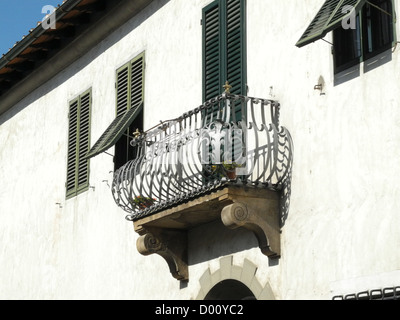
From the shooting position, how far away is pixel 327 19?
39.5ft

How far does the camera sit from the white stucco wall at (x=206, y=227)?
11.8 metres

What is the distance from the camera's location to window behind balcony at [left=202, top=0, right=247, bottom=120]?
14625mm

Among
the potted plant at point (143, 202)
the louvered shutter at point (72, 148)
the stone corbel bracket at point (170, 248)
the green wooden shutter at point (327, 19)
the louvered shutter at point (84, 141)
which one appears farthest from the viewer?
the louvered shutter at point (72, 148)

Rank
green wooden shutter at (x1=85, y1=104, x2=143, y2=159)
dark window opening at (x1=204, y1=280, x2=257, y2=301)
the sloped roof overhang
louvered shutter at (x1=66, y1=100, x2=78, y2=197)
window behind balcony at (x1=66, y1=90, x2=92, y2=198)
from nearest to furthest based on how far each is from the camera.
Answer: dark window opening at (x1=204, y1=280, x2=257, y2=301), green wooden shutter at (x1=85, y1=104, x2=143, y2=159), the sloped roof overhang, window behind balcony at (x1=66, y1=90, x2=92, y2=198), louvered shutter at (x1=66, y1=100, x2=78, y2=197)

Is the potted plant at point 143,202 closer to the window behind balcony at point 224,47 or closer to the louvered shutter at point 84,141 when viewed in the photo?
the window behind balcony at point 224,47

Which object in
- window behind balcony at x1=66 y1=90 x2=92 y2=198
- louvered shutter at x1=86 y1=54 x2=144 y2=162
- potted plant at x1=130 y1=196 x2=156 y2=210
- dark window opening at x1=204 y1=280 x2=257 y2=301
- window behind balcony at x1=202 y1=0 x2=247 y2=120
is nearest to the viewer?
dark window opening at x1=204 y1=280 x2=257 y2=301

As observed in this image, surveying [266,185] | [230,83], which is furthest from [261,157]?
[230,83]

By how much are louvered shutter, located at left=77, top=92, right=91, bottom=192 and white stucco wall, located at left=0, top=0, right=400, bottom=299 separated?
24cm

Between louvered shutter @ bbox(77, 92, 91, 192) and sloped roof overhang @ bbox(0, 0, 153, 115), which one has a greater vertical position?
sloped roof overhang @ bbox(0, 0, 153, 115)

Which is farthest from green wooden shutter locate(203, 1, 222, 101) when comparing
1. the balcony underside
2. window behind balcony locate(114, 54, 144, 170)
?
window behind balcony locate(114, 54, 144, 170)

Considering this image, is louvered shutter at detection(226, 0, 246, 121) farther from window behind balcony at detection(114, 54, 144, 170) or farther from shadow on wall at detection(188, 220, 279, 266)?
window behind balcony at detection(114, 54, 144, 170)

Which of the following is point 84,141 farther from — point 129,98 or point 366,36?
point 366,36

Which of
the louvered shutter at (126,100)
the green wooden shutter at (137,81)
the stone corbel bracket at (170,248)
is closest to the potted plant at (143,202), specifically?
the stone corbel bracket at (170,248)
